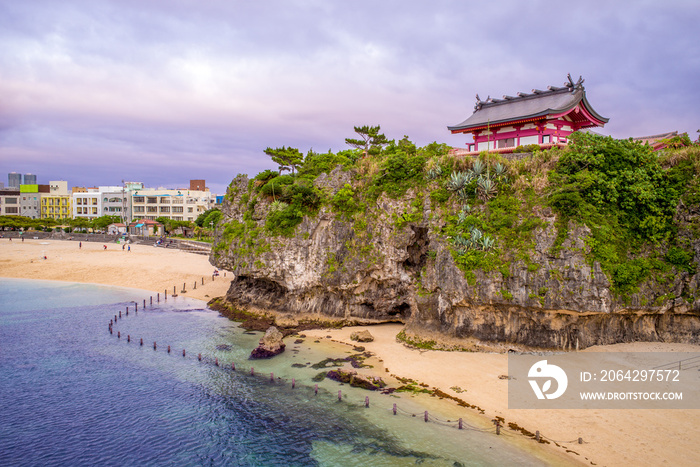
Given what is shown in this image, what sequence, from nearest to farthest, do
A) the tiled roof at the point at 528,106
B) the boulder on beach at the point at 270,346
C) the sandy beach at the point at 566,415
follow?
the sandy beach at the point at 566,415 < the boulder on beach at the point at 270,346 < the tiled roof at the point at 528,106

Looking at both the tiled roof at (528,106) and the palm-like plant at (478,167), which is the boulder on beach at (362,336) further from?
the tiled roof at (528,106)

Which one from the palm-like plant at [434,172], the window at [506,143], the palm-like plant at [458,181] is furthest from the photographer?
the window at [506,143]

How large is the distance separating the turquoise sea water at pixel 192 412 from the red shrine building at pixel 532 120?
22.7 meters

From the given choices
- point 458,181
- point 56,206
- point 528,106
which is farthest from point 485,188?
point 56,206

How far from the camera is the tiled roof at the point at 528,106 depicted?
31.0 meters

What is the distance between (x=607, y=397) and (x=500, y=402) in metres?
4.90

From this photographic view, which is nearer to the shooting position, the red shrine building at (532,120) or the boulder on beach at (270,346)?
the boulder on beach at (270,346)

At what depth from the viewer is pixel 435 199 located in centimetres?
2902

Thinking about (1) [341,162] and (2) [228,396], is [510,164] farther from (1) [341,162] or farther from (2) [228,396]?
(2) [228,396]

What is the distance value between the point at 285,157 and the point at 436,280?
2228 cm

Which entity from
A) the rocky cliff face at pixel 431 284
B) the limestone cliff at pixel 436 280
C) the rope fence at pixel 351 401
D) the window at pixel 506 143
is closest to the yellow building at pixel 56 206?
the limestone cliff at pixel 436 280

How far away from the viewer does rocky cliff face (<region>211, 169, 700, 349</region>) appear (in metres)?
23.6

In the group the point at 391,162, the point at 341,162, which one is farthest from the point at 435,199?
the point at 341,162

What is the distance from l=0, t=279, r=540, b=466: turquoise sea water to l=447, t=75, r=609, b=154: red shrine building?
22.7 metres
